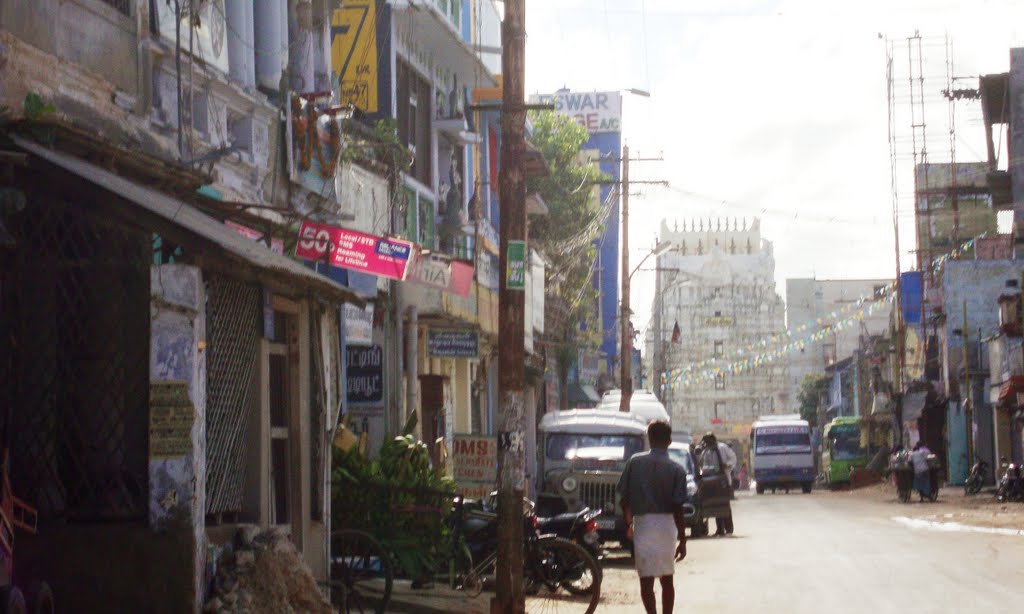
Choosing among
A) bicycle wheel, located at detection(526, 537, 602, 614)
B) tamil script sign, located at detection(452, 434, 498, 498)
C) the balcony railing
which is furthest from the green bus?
bicycle wheel, located at detection(526, 537, 602, 614)

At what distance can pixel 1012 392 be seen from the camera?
44969mm

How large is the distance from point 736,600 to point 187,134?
24.0 feet

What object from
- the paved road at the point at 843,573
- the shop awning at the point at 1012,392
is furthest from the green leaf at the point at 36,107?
the shop awning at the point at 1012,392

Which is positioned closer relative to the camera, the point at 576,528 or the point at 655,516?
the point at 655,516

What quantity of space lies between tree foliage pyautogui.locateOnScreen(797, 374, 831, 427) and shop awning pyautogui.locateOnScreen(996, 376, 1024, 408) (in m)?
61.0

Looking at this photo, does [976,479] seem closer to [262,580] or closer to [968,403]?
[968,403]

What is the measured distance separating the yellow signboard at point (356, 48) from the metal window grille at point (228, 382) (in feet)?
33.0

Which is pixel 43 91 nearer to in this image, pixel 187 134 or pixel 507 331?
pixel 187 134

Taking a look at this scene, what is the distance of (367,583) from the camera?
15.0 metres

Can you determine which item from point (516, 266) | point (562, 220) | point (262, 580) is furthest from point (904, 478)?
point (262, 580)

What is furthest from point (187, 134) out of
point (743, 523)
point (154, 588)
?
point (743, 523)

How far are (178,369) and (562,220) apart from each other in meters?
36.5

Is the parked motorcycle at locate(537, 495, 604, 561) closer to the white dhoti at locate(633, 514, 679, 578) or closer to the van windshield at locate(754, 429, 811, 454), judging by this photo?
the white dhoti at locate(633, 514, 679, 578)

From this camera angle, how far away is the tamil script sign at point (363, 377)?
2172 cm
